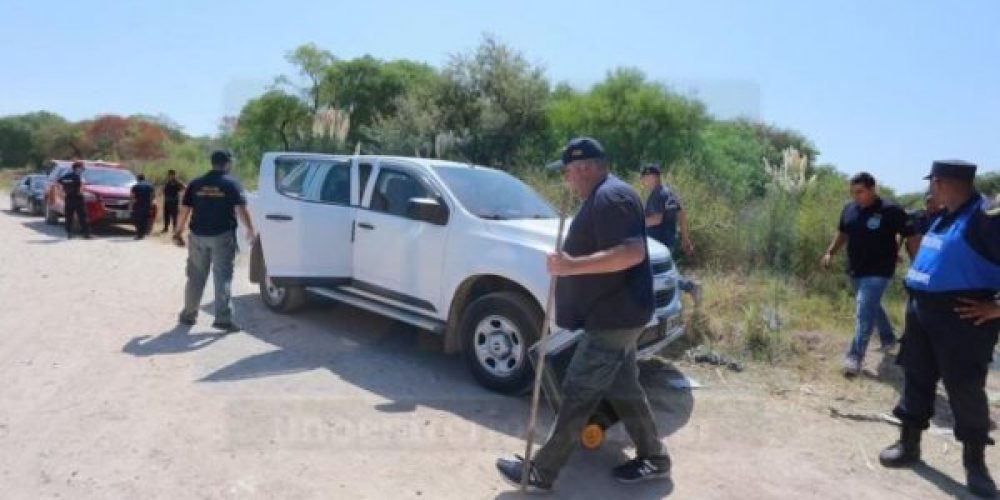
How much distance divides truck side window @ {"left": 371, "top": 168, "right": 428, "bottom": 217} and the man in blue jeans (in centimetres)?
383

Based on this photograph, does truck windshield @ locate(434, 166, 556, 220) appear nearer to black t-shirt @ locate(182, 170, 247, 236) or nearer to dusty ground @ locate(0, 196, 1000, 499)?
dusty ground @ locate(0, 196, 1000, 499)

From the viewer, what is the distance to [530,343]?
530 cm

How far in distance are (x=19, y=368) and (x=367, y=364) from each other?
278cm

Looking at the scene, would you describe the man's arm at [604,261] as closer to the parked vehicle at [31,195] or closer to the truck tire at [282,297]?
the truck tire at [282,297]

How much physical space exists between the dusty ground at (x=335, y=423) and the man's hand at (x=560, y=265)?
1.30m

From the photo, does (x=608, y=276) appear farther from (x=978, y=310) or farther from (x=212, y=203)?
(x=212, y=203)

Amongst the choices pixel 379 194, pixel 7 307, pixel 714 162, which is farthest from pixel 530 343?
pixel 714 162

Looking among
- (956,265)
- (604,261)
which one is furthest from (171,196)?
(956,265)

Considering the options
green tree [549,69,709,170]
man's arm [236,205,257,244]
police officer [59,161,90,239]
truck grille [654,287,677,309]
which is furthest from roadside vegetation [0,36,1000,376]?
police officer [59,161,90,239]

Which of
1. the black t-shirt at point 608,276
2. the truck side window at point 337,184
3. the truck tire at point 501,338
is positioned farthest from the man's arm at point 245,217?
the black t-shirt at point 608,276

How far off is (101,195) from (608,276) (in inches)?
595

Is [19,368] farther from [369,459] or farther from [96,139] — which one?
[96,139]

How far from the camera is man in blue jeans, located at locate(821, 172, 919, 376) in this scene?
20.5ft

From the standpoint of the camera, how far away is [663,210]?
304 inches
